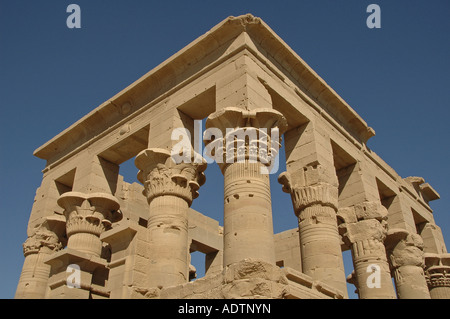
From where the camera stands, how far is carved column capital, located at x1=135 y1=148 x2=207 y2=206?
11.0 m

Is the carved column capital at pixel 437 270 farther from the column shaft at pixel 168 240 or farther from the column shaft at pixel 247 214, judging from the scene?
the column shaft at pixel 168 240

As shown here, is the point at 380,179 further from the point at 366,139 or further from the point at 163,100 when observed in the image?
the point at 163,100

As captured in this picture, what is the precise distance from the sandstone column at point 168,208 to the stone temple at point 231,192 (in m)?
0.03

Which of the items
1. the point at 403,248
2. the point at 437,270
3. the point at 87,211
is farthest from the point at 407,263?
the point at 87,211

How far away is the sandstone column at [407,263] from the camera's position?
47.8 ft

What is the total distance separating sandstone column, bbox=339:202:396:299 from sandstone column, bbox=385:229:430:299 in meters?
1.99

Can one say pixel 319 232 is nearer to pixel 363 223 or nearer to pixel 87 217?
pixel 363 223

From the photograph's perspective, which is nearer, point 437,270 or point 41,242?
point 41,242

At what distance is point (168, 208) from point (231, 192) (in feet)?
6.66

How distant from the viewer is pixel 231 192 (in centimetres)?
939

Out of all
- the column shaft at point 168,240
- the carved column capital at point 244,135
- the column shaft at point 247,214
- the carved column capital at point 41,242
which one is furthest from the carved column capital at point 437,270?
the carved column capital at point 41,242

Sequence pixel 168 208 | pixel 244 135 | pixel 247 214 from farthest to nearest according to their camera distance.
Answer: pixel 168 208 → pixel 244 135 → pixel 247 214
